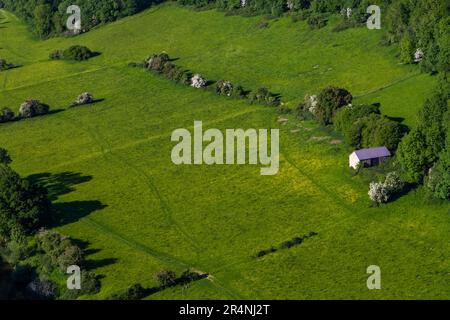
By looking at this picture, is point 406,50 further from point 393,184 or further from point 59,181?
point 59,181

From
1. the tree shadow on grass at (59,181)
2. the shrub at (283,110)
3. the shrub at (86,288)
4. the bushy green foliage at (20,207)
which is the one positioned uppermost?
the shrub at (283,110)

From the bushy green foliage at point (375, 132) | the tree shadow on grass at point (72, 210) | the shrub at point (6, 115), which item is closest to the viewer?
the tree shadow on grass at point (72, 210)

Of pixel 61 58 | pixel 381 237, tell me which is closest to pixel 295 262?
pixel 381 237

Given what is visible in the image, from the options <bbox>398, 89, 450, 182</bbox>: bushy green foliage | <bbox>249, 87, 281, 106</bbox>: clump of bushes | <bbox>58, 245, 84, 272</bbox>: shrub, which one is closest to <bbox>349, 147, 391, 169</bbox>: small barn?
<bbox>398, 89, 450, 182</bbox>: bushy green foliage

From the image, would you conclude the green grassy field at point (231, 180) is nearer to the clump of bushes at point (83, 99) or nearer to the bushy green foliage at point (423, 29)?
the clump of bushes at point (83, 99)

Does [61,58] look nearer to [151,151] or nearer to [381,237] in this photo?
[151,151]

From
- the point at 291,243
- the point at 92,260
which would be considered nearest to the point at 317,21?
the point at 291,243

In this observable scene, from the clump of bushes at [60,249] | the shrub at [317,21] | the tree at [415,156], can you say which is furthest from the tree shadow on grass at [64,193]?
the shrub at [317,21]
